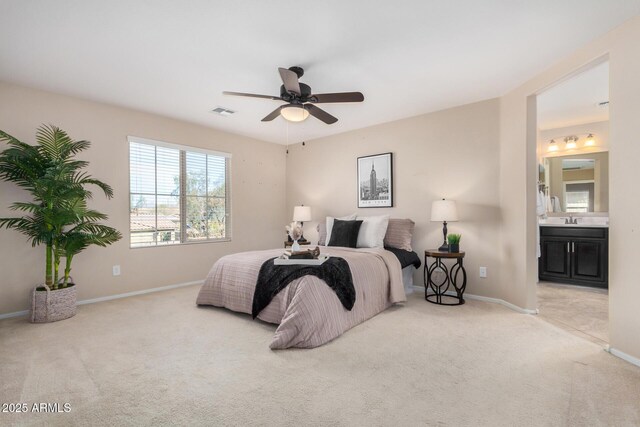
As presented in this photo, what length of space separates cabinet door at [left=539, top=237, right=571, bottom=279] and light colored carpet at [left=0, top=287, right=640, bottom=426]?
2.01 m

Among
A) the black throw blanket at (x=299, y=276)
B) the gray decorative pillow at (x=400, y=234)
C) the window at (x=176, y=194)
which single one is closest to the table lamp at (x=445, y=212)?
the gray decorative pillow at (x=400, y=234)

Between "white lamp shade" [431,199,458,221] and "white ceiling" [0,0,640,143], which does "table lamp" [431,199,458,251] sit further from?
"white ceiling" [0,0,640,143]

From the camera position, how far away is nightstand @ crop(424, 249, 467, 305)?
366cm

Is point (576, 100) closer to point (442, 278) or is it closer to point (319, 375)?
point (442, 278)

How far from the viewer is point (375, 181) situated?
4816 mm

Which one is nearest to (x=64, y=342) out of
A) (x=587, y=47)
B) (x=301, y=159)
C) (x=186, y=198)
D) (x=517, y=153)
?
(x=186, y=198)

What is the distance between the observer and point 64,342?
2.57 m

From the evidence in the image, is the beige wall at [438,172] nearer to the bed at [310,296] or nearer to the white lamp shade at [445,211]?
the white lamp shade at [445,211]

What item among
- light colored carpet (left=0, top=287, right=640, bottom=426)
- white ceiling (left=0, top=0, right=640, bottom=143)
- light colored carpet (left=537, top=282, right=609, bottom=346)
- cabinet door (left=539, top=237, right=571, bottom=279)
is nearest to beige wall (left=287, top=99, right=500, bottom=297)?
white ceiling (left=0, top=0, right=640, bottom=143)

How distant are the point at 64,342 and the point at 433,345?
9.89 feet

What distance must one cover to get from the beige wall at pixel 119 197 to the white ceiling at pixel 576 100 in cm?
432

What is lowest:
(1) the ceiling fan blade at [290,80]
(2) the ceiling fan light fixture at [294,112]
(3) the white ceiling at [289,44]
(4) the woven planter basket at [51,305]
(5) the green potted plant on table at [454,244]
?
(4) the woven planter basket at [51,305]

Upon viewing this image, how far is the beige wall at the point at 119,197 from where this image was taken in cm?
329

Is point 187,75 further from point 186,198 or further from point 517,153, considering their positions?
point 517,153
